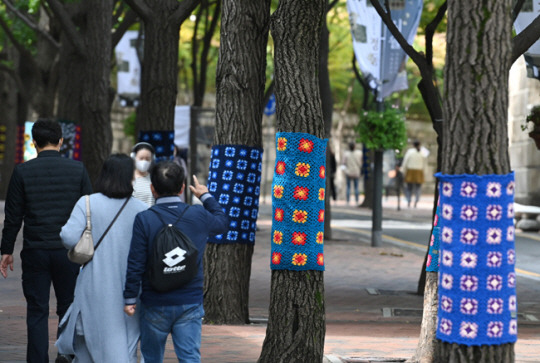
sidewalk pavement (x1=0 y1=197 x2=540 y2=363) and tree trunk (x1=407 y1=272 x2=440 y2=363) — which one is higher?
tree trunk (x1=407 y1=272 x2=440 y2=363)

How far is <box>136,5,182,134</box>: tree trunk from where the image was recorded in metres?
14.1

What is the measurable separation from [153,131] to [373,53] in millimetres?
5589

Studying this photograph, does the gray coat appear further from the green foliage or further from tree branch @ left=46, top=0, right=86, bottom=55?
the green foliage

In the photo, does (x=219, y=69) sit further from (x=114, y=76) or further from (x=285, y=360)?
(x=114, y=76)

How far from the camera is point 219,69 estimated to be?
1038cm

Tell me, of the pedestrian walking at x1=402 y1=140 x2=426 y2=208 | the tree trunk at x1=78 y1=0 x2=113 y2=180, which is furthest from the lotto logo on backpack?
the pedestrian walking at x1=402 y1=140 x2=426 y2=208

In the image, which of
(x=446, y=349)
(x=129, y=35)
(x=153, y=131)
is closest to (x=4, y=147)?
(x=129, y=35)

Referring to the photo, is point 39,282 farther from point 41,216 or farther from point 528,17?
point 528,17

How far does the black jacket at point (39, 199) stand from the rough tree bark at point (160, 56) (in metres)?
7.09

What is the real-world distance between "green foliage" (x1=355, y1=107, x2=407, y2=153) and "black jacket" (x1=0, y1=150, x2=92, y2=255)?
13.4 m

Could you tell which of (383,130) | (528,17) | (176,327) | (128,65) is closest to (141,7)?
(528,17)

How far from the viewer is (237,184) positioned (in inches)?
402

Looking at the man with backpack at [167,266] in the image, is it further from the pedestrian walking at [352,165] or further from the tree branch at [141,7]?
the pedestrian walking at [352,165]

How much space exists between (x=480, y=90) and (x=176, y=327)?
80.7 inches
